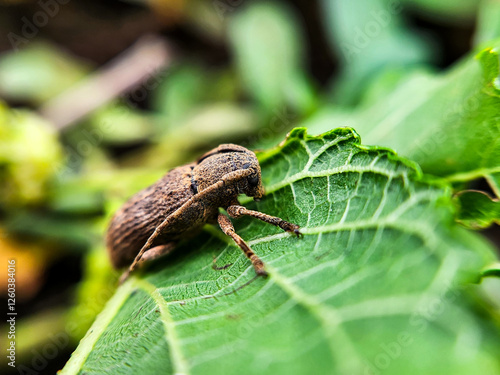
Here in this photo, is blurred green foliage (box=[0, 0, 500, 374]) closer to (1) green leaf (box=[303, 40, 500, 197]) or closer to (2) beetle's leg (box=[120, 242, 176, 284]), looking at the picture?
(1) green leaf (box=[303, 40, 500, 197])

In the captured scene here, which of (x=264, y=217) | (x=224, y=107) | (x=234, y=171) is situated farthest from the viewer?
(x=224, y=107)

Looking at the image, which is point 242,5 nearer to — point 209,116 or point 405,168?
point 209,116

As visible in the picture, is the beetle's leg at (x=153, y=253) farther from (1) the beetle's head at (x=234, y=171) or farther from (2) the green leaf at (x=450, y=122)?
(2) the green leaf at (x=450, y=122)

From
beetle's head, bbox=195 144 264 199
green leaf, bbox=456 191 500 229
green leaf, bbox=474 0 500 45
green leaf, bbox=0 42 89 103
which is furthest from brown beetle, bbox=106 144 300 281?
green leaf, bbox=0 42 89 103

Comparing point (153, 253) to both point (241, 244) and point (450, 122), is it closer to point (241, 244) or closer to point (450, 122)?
point (241, 244)

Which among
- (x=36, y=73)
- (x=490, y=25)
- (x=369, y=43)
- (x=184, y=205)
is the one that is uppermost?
(x=36, y=73)

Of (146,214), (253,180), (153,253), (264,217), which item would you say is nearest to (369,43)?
(253,180)

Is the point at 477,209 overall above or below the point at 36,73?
below
